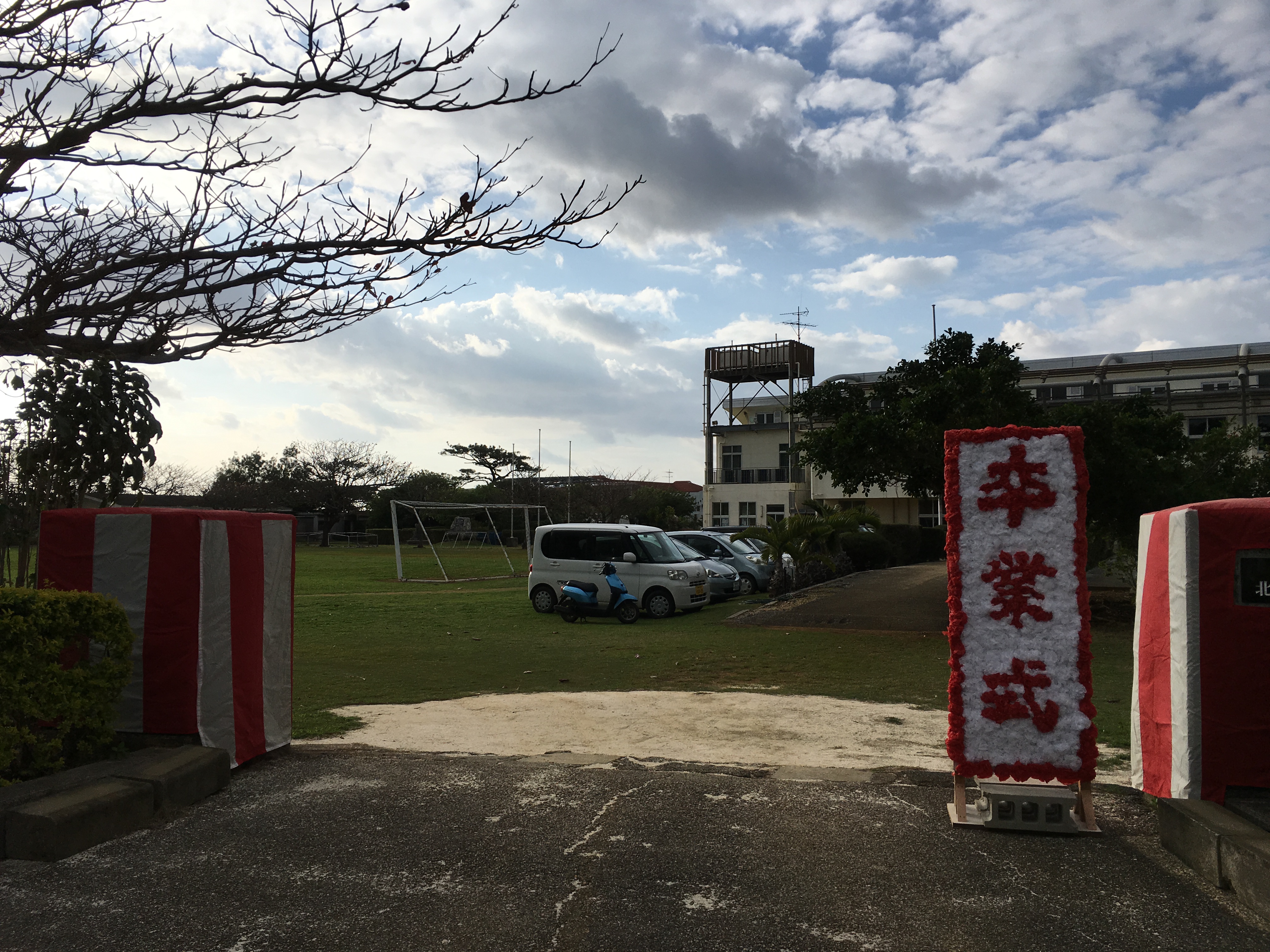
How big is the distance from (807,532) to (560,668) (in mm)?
8458

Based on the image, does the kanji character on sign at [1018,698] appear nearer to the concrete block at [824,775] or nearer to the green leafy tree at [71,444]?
the concrete block at [824,775]

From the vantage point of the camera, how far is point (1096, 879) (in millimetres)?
3777

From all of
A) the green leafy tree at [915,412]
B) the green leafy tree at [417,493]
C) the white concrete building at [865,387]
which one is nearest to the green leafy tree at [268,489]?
the green leafy tree at [417,493]

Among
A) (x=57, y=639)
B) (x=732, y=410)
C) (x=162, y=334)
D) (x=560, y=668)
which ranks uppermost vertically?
(x=732, y=410)

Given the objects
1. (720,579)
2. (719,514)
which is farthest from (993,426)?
(719,514)

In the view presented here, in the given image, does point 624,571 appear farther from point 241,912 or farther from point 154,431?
point 241,912

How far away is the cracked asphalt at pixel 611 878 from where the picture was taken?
325 centimetres

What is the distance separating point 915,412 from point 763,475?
104ft

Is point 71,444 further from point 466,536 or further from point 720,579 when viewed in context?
point 466,536

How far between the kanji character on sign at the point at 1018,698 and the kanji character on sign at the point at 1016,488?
68 cm

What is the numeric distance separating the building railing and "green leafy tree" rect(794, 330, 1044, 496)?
27891 millimetres

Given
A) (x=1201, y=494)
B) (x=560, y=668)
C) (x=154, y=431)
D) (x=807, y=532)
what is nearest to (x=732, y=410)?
(x=807, y=532)

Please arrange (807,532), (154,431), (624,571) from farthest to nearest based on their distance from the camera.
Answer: (807,532), (624,571), (154,431)

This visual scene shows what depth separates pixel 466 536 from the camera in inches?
1944
